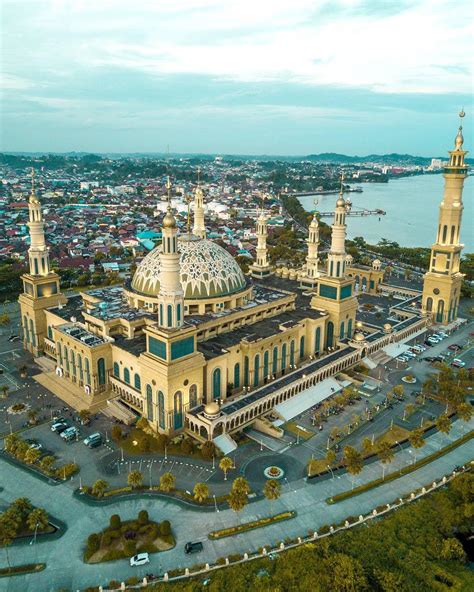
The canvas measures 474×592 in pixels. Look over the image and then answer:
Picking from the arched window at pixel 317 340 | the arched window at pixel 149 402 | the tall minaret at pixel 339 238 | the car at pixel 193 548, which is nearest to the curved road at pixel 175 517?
the car at pixel 193 548

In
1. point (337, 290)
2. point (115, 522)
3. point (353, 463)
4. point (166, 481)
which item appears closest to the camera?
point (115, 522)

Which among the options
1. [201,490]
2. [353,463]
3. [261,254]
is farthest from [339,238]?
[201,490]

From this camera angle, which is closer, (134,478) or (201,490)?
(201,490)

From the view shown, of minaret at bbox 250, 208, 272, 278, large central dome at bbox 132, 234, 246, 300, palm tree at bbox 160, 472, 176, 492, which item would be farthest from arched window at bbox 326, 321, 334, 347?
palm tree at bbox 160, 472, 176, 492

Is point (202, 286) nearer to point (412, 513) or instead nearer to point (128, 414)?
point (128, 414)

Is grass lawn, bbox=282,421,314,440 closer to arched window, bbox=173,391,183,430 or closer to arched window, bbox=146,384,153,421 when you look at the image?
arched window, bbox=173,391,183,430

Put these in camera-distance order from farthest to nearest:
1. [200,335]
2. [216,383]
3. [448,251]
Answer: [448,251], [200,335], [216,383]

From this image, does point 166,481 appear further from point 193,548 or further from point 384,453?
point 384,453
